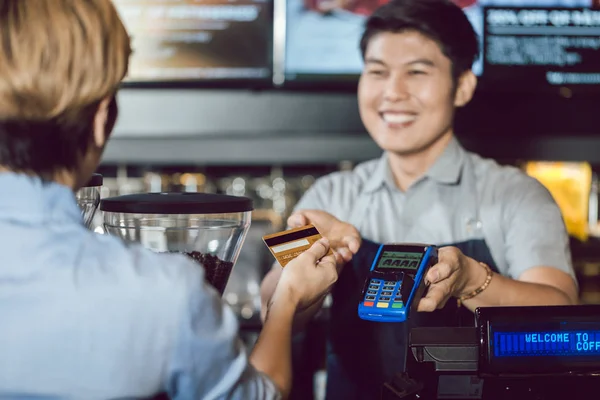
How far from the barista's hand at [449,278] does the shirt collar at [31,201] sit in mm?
573

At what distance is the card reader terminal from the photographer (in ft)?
3.44

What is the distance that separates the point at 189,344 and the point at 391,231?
1.07 meters

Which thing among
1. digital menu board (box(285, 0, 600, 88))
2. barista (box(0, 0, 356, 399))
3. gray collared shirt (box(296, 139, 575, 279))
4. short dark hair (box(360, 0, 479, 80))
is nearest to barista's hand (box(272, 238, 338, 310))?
barista (box(0, 0, 356, 399))

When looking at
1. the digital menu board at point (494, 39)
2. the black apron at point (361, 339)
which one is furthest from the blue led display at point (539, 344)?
the digital menu board at point (494, 39)

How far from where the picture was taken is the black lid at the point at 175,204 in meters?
1.07

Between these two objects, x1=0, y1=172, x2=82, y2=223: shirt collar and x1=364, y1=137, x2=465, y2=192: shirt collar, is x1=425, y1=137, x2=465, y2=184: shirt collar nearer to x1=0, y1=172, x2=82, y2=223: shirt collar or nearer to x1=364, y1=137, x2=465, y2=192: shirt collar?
x1=364, y1=137, x2=465, y2=192: shirt collar

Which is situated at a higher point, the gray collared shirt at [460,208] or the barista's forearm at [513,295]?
the gray collared shirt at [460,208]

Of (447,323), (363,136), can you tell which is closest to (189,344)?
(447,323)

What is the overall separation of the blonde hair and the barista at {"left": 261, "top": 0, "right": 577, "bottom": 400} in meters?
0.80

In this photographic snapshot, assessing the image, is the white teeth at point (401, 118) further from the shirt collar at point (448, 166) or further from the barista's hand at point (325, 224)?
the barista's hand at point (325, 224)

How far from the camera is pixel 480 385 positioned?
119 cm

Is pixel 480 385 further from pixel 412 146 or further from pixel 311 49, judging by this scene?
pixel 311 49

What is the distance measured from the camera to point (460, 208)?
5.60 ft

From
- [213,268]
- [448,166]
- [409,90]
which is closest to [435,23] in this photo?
[409,90]
